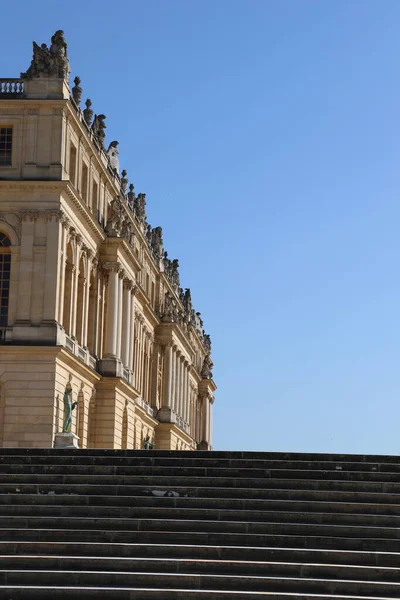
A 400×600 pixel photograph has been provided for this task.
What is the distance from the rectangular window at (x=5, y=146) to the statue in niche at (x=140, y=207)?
2551 centimetres

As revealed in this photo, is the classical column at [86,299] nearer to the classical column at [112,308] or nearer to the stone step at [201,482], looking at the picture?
the classical column at [112,308]

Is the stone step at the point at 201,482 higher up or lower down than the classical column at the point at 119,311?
lower down

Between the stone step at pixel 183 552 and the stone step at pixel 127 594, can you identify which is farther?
the stone step at pixel 183 552

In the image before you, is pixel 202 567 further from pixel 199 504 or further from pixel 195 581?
pixel 199 504

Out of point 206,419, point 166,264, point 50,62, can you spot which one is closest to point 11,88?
point 50,62

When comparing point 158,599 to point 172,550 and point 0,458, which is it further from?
point 0,458

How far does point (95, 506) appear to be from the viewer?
2280 centimetres

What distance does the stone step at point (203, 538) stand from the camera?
68.5ft

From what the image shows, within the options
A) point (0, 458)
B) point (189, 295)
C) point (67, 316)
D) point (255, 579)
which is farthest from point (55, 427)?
point (189, 295)

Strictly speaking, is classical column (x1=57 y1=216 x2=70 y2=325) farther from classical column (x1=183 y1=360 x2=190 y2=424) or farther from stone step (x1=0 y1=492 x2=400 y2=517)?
classical column (x1=183 y1=360 x2=190 y2=424)

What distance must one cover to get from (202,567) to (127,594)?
4.80 ft

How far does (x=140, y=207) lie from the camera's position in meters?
79.8

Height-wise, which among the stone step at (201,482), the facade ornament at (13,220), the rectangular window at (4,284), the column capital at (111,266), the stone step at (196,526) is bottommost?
the stone step at (196,526)

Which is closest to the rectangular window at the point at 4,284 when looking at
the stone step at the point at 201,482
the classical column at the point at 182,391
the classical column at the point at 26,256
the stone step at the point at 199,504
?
the classical column at the point at 26,256
